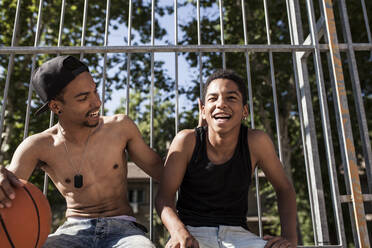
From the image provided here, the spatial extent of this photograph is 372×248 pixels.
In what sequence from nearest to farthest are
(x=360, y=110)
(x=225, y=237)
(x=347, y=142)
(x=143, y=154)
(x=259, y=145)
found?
(x=225, y=237) < (x=259, y=145) < (x=143, y=154) < (x=347, y=142) < (x=360, y=110)

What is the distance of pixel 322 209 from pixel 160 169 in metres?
1.24

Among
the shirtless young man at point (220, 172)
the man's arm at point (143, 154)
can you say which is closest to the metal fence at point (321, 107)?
the man's arm at point (143, 154)

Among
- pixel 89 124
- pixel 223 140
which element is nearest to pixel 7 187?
pixel 89 124

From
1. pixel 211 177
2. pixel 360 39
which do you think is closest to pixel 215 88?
pixel 211 177

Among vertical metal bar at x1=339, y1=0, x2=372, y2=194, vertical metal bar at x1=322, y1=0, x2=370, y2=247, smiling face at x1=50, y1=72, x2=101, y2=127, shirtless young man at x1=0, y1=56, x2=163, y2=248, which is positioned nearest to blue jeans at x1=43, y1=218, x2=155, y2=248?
shirtless young man at x1=0, y1=56, x2=163, y2=248

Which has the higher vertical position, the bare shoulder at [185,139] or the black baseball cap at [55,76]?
the black baseball cap at [55,76]

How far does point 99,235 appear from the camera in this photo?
2.07 m

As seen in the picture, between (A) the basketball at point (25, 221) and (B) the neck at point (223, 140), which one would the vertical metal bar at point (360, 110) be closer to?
(B) the neck at point (223, 140)

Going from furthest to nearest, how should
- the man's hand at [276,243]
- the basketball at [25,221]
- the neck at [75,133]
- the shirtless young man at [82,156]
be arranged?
the neck at [75,133] → the shirtless young man at [82,156] → the man's hand at [276,243] → the basketball at [25,221]

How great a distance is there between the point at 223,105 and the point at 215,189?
0.54 metres

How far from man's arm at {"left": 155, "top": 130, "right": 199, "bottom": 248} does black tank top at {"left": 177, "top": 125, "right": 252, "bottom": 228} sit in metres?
0.06

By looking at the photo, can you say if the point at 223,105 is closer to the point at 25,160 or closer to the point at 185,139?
the point at 185,139

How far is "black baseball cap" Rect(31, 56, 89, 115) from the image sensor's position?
2203 mm

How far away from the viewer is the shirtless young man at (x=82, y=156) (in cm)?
219
